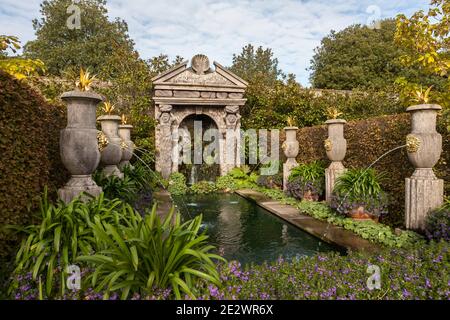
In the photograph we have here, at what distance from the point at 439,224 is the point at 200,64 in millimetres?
11408

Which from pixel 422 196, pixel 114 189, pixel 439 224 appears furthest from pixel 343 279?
pixel 114 189

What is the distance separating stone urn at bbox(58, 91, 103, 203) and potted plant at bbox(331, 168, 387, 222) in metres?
4.71

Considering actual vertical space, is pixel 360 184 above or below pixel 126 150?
below

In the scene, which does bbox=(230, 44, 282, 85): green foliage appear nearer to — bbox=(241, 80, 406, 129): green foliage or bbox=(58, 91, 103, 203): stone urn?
bbox=(241, 80, 406, 129): green foliage

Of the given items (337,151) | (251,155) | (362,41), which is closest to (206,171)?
(251,155)

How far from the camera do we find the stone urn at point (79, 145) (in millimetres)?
4152

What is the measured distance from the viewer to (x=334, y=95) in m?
15.3

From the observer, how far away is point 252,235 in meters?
5.67

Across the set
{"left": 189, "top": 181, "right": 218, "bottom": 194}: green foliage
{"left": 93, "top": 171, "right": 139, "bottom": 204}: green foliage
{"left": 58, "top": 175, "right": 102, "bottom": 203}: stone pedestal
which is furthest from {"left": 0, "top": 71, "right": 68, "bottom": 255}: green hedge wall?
{"left": 189, "top": 181, "right": 218, "bottom": 194}: green foliage

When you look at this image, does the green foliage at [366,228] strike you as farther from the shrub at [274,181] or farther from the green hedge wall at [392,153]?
the shrub at [274,181]

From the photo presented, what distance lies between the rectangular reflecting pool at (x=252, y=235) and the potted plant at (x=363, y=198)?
1073mm

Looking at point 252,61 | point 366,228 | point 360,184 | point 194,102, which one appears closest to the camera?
point 366,228

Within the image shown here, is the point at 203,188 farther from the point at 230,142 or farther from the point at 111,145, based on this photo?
the point at 111,145

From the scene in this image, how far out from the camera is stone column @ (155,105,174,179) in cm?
1290
